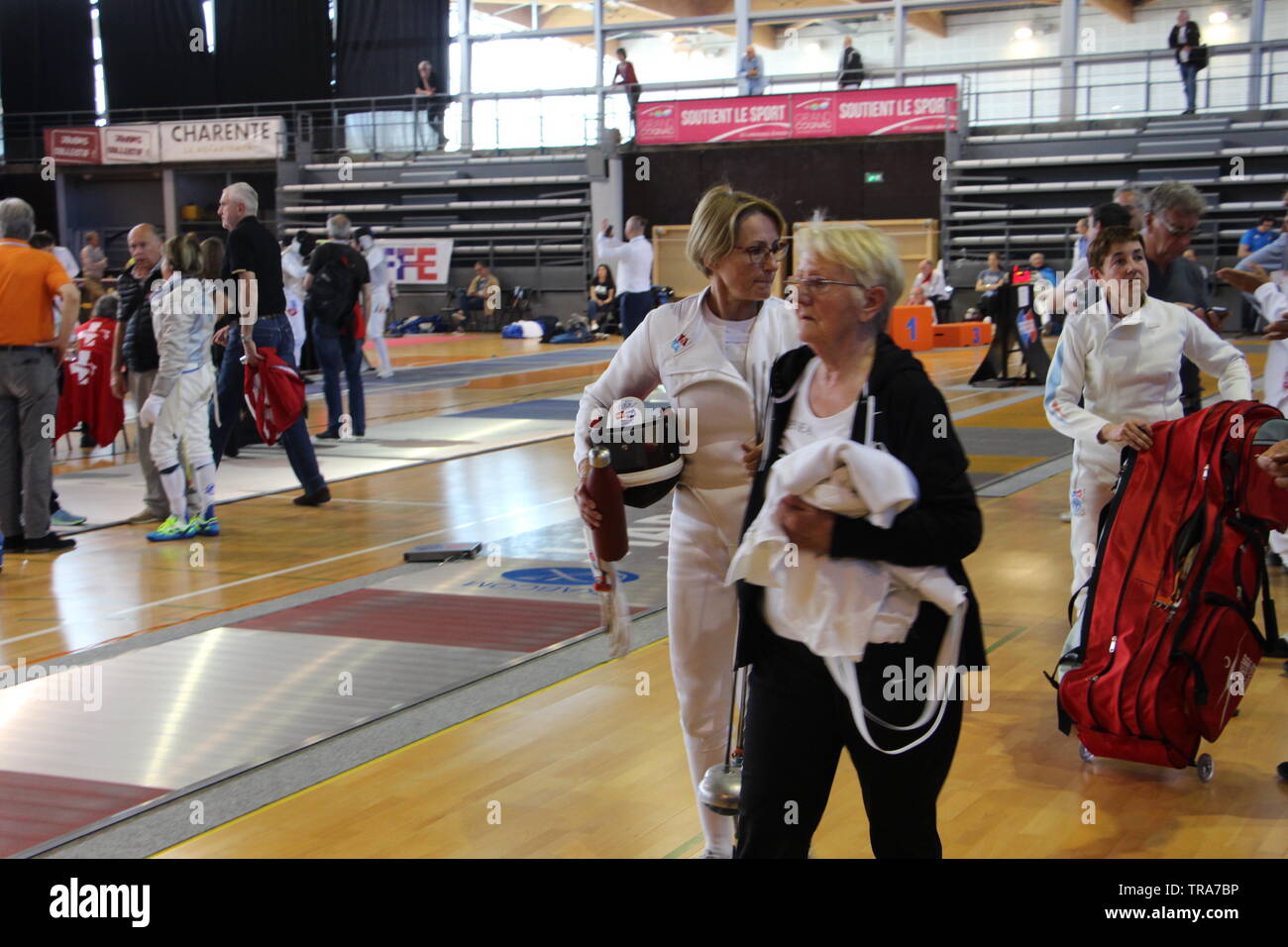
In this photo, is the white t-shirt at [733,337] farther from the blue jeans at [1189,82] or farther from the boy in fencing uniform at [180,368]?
the blue jeans at [1189,82]

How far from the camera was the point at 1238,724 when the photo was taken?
4.94 meters

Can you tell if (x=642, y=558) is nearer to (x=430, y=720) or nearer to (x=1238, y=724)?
(x=430, y=720)

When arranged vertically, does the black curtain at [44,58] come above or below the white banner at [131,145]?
above

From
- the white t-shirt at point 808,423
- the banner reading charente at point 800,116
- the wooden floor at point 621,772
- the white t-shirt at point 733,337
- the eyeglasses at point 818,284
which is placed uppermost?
the banner reading charente at point 800,116

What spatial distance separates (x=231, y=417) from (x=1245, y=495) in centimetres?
707

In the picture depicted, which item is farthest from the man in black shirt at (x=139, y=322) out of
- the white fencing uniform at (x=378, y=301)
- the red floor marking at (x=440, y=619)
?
the white fencing uniform at (x=378, y=301)

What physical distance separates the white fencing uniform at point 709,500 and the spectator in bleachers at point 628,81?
25861mm

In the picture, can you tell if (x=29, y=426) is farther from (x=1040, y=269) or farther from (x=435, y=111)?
(x=435, y=111)

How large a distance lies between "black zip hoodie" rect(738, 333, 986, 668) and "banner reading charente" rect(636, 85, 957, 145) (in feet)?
80.9

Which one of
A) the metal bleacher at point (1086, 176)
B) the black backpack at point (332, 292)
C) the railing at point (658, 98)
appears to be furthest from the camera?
the railing at point (658, 98)

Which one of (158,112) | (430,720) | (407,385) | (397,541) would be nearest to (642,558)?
(397,541)

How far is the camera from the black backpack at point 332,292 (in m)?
11.6

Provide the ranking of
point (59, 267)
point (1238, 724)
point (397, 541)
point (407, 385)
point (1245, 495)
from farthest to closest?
1. point (407, 385)
2. point (397, 541)
3. point (59, 267)
4. point (1238, 724)
5. point (1245, 495)

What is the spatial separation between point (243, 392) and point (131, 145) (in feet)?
79.8
